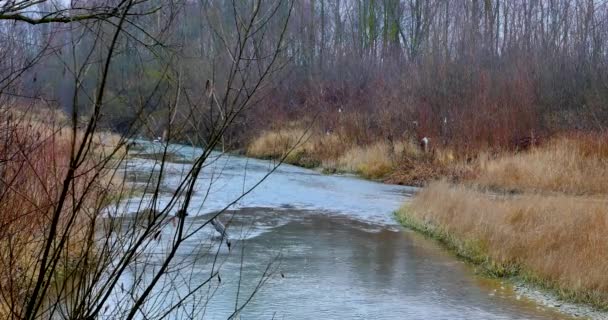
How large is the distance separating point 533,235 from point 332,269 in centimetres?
258

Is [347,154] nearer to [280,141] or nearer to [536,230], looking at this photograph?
[280,141]

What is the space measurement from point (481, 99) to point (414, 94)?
10.0ft

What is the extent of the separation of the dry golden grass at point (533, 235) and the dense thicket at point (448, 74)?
5.54m

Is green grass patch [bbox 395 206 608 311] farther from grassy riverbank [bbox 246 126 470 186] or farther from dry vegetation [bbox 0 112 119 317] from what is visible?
grassy riverbank [bbox 246 126 470 186]

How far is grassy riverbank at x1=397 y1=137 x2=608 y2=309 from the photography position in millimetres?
6873

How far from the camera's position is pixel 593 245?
712 centimetres

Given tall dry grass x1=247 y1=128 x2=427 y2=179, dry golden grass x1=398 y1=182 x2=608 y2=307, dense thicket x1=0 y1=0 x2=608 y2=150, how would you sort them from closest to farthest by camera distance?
1. dry golden grass x1=398 y1=182 x2=608 y2=307
2. tall dry grass x1=247 y1=128 x2=427 y2=179
3. dense thicket x1=0 y1=0 x2=608 y2=150

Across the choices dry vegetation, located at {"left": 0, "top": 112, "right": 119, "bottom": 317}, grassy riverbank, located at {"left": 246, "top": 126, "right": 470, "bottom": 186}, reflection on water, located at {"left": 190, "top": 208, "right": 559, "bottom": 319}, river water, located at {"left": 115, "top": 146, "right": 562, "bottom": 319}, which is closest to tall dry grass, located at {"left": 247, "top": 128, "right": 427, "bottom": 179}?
grassy riverbank, located at {"left": 246, "top": 126, "right": 470, "bottom": 186}

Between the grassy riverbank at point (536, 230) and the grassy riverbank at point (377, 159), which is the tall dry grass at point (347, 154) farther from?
the grassy riverbank at point (536, 230)

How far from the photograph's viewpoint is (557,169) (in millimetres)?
15211

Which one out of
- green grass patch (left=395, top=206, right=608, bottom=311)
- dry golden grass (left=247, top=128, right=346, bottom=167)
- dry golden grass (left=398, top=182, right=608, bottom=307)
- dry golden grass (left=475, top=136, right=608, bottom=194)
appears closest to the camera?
green grass patch (left=395, top=206, right=608, bottom=311)

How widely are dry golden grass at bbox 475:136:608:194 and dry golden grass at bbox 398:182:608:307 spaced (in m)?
4.33

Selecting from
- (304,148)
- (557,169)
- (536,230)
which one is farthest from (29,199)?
(304,148)

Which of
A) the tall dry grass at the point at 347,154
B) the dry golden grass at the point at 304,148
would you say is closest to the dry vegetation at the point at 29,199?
the tall dry grass at the point at 347,154
